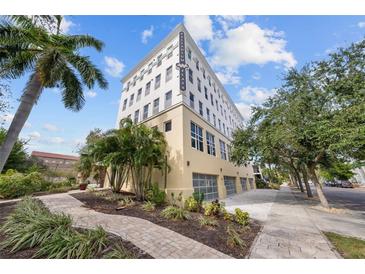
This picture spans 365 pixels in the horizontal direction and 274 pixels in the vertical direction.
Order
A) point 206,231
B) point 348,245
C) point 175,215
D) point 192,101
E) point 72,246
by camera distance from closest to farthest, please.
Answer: point 72,246 < point 348,245 < point 206,231 < point 175,215 < point 192,101

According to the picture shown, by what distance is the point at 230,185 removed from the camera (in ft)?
64.2

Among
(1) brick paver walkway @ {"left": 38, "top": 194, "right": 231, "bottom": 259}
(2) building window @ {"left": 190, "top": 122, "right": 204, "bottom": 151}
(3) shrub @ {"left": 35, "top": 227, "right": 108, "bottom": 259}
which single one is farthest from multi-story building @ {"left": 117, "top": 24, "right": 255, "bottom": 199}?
(3) shrub @ {"left": 35, "top": 227, "right": 108, "bottom": 259}

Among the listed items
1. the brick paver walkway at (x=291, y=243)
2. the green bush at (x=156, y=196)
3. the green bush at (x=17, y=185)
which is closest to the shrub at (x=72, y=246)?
the brick paver walkway at (x=291, y=243)

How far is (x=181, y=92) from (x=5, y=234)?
454 inches

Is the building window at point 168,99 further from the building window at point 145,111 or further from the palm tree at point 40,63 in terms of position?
the palm tree at point 40,63

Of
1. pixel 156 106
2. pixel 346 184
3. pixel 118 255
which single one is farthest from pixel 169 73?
pixel 346 184

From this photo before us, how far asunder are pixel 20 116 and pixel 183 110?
9.12 metres

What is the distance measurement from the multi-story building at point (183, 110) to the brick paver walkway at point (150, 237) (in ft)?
17.1

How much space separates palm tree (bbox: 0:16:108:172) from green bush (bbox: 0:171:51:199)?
20.2 ft

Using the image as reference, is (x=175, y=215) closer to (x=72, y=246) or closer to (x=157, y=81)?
(x=72, y=246)

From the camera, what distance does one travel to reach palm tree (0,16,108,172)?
7402 millimetres

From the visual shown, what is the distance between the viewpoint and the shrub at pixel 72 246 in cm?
346

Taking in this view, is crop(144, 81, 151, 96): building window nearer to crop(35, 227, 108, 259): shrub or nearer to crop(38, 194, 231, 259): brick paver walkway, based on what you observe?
crop(38, 194, 231, 259): brick paver walkway
